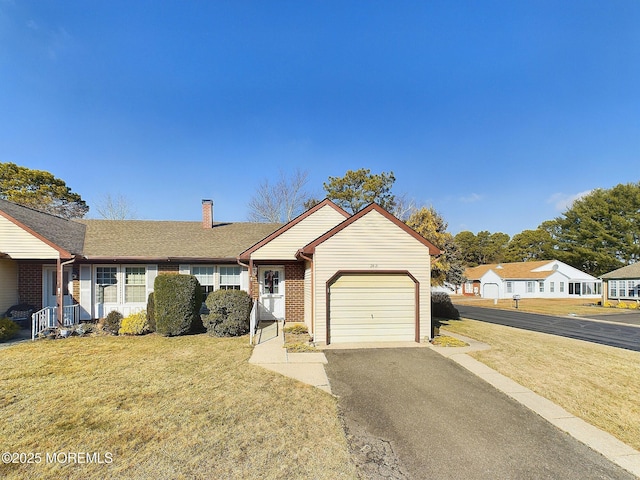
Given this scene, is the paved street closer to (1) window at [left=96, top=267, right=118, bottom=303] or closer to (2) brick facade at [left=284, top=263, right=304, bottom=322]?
(2) brick facade at [left=284, top=263, right=304, bottom=322]

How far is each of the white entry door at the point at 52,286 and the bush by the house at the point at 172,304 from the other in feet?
15.4

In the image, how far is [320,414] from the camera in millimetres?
5402

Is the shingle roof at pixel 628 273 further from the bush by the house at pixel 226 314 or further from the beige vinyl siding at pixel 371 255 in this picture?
the bush by the house at pixel 226 314

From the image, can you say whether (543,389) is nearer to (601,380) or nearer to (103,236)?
(601,380)

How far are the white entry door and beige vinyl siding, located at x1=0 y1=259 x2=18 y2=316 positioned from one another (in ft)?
3.36

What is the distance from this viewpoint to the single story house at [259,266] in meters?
10.4

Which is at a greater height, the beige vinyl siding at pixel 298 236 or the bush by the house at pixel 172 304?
the beige vinyl siding at pixel 298 236

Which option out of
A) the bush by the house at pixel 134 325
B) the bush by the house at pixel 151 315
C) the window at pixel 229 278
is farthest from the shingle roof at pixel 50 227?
the window at pixel 229 278

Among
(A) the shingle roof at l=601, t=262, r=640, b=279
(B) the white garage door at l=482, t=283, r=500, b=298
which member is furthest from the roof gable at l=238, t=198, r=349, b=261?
(B) the white garage door at l=482, t=283, r=500, b=298

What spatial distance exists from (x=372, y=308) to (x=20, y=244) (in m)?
13.3

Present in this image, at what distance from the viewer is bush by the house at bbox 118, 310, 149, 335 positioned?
1195 cm

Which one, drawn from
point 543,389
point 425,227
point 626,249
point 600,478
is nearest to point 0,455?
point 600,478

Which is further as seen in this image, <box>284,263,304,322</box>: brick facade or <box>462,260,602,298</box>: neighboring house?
<box>462,260,602,298</box>: neighboring house

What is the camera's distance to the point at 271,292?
14523 mm
